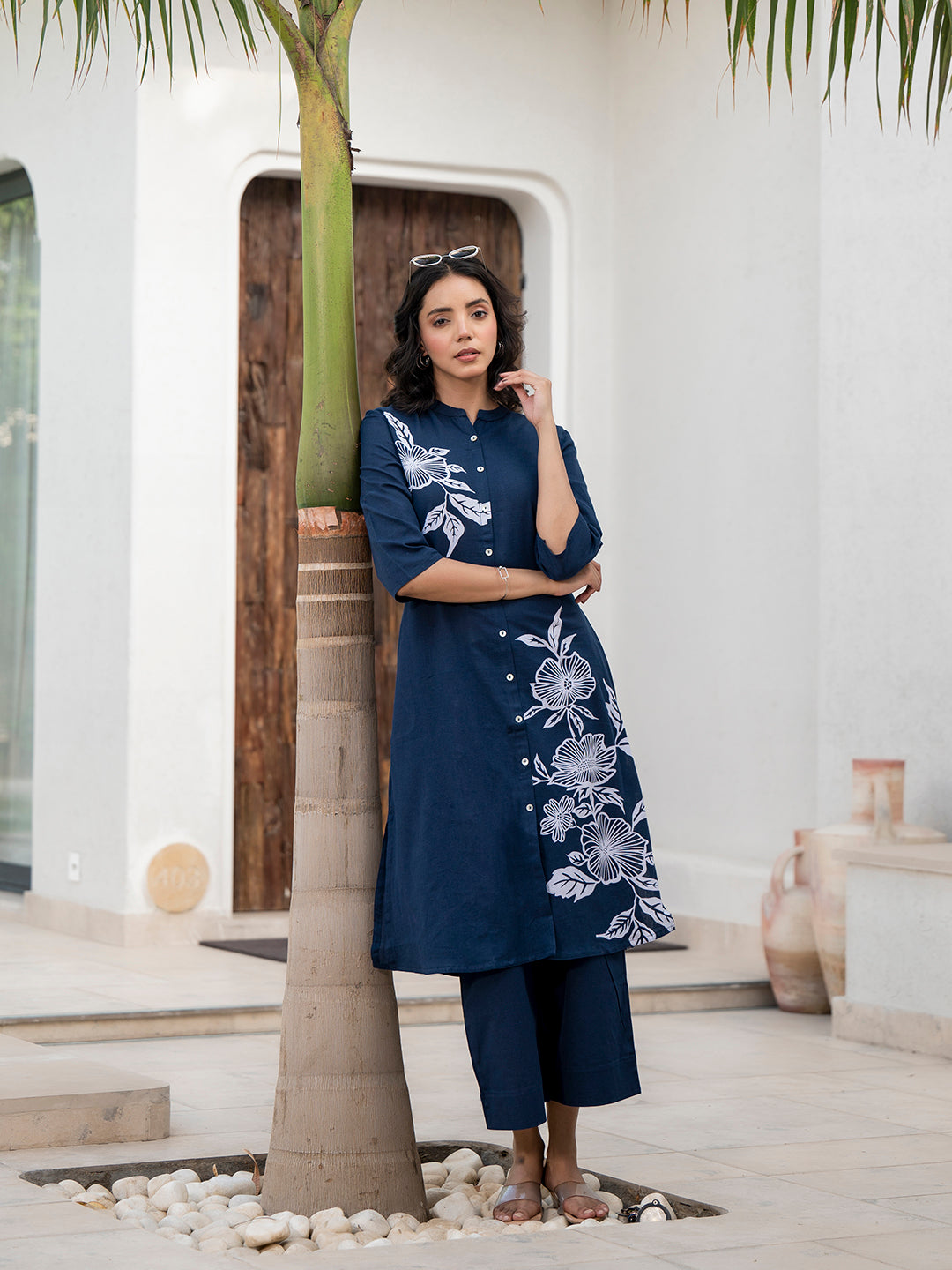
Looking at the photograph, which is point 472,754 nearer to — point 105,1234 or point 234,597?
point 105,1234

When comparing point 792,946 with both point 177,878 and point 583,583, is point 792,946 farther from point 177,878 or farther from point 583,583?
point 583,583

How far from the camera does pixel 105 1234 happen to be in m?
2.84

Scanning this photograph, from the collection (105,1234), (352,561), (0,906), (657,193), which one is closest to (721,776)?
(657,193)

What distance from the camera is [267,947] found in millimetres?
6547

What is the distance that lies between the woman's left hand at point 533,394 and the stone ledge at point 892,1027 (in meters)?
2.49

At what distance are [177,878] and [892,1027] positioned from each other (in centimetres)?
281

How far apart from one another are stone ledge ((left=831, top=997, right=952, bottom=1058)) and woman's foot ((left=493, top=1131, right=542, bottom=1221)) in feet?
6.72

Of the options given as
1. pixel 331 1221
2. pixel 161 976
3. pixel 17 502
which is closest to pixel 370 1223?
pixel 331 1221

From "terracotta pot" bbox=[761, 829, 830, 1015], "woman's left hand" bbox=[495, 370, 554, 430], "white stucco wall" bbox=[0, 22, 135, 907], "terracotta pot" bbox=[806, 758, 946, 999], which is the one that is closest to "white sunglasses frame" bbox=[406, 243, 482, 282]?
"woman's left hand" bbox=[495, 370, 554, 430]

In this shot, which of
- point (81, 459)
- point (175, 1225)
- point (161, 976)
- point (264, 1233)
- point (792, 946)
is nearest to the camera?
point (264, 1233)

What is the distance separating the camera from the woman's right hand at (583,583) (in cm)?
320

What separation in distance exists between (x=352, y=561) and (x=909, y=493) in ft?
9.57

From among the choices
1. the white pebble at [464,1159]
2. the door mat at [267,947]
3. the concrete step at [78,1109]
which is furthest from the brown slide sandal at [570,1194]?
the door mat at [267,947]

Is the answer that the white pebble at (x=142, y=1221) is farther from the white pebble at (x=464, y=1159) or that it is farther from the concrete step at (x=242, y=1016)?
the concrete step at (x=242, y=1016)
